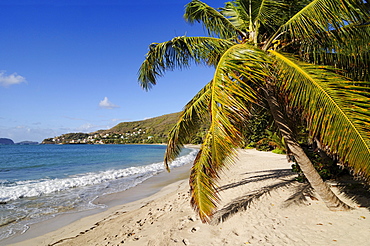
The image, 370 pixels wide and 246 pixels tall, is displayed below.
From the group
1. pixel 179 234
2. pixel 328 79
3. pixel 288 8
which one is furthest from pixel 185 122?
pixel 288 8

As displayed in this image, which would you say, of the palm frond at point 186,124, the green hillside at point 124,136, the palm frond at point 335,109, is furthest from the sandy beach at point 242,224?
the green hillside at point 124,136

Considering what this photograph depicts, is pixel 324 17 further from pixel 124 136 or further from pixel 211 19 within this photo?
pixel 124 136

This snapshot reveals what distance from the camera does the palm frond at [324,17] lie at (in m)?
3.35

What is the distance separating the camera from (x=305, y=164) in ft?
14.1

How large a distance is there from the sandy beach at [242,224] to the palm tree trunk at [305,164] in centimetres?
23

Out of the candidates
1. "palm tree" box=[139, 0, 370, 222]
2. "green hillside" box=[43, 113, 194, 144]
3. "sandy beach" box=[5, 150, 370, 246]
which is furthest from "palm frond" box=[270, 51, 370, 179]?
"green hillside" box=[43, 113, 194, 144]

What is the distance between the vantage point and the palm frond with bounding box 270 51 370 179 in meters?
2.58

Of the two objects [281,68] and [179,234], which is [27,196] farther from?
[281,68]

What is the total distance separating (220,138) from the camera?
2.88m

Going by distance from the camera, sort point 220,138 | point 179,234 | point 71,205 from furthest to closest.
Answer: point 71,205 < point 179,234 < point 220,138

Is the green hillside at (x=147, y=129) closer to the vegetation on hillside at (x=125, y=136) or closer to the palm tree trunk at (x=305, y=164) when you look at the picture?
the vegetation on hillside at (x=125, y=136)

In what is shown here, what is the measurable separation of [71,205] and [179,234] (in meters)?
5.24

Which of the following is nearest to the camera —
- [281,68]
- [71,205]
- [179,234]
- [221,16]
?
[281,68]

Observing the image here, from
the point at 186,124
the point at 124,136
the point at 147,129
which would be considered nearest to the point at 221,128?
the point at 186,124
